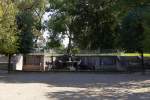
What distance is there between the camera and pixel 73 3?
54.8 meters

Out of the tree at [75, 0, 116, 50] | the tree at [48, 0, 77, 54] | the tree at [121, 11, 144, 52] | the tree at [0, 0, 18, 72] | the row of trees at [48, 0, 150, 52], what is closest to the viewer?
the tree at [0, 0, 18, 72]

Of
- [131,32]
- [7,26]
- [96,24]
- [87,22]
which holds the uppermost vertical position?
[87,22]

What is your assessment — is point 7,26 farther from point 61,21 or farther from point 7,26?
point 61,21

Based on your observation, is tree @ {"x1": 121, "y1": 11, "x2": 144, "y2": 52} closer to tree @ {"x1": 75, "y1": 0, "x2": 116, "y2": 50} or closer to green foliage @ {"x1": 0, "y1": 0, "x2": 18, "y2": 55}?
tree @ {"x1": 75, "y1": 0, "x2": 116, "y2": 50}

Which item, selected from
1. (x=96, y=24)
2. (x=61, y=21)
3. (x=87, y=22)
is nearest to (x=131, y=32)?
(x=96, y=24)

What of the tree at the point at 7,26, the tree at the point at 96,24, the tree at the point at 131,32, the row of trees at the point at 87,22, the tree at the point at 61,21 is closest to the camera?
the tree at the point at 7,26

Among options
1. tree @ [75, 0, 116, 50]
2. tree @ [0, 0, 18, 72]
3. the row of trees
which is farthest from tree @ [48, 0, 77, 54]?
tree @ [0, 0, 18, 72]

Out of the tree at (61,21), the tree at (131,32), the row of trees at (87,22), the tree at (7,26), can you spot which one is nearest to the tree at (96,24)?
the row of trees at (87,22)

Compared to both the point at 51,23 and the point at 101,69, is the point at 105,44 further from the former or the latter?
the point at 51,23

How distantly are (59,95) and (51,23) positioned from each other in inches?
1655

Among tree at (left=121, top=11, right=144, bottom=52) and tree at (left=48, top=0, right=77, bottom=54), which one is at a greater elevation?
tree at (left=48, top=0, right=77, bottom=54)

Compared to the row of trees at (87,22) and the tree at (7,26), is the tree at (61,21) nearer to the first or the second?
the row of trees at (87,22)

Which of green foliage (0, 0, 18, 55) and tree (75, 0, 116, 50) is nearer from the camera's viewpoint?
green foliage (0, 0, 18, 55)

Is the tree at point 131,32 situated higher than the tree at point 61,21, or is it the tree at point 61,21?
the tree at point 61,21
